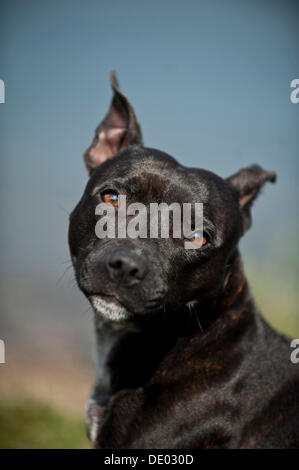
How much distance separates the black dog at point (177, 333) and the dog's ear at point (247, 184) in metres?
0.43

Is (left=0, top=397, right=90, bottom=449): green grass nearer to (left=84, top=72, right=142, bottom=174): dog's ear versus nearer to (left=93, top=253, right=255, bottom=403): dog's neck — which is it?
(left=93, top=253, right=255, bottom=403): dog's neck

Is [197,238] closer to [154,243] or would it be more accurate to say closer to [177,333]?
[154,243]

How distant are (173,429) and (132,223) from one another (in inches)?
65.5

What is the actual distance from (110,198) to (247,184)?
5.00 feet

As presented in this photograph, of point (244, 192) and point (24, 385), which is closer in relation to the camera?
point (244, 192)

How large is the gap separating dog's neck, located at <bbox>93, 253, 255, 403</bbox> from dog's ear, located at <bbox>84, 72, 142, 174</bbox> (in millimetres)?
1753

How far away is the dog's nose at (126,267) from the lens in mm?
4078

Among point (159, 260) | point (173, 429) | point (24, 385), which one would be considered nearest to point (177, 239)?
point (159, 260)

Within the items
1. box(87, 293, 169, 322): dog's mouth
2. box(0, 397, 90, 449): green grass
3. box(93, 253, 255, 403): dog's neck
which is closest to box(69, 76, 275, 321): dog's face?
box(87, 293, 169, 322): dog's mouth

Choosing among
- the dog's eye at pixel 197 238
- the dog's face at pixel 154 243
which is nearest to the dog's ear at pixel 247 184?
the dog's face at pixel 154 243

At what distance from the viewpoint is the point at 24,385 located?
9.48m

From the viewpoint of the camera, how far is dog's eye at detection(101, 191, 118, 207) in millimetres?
4754
